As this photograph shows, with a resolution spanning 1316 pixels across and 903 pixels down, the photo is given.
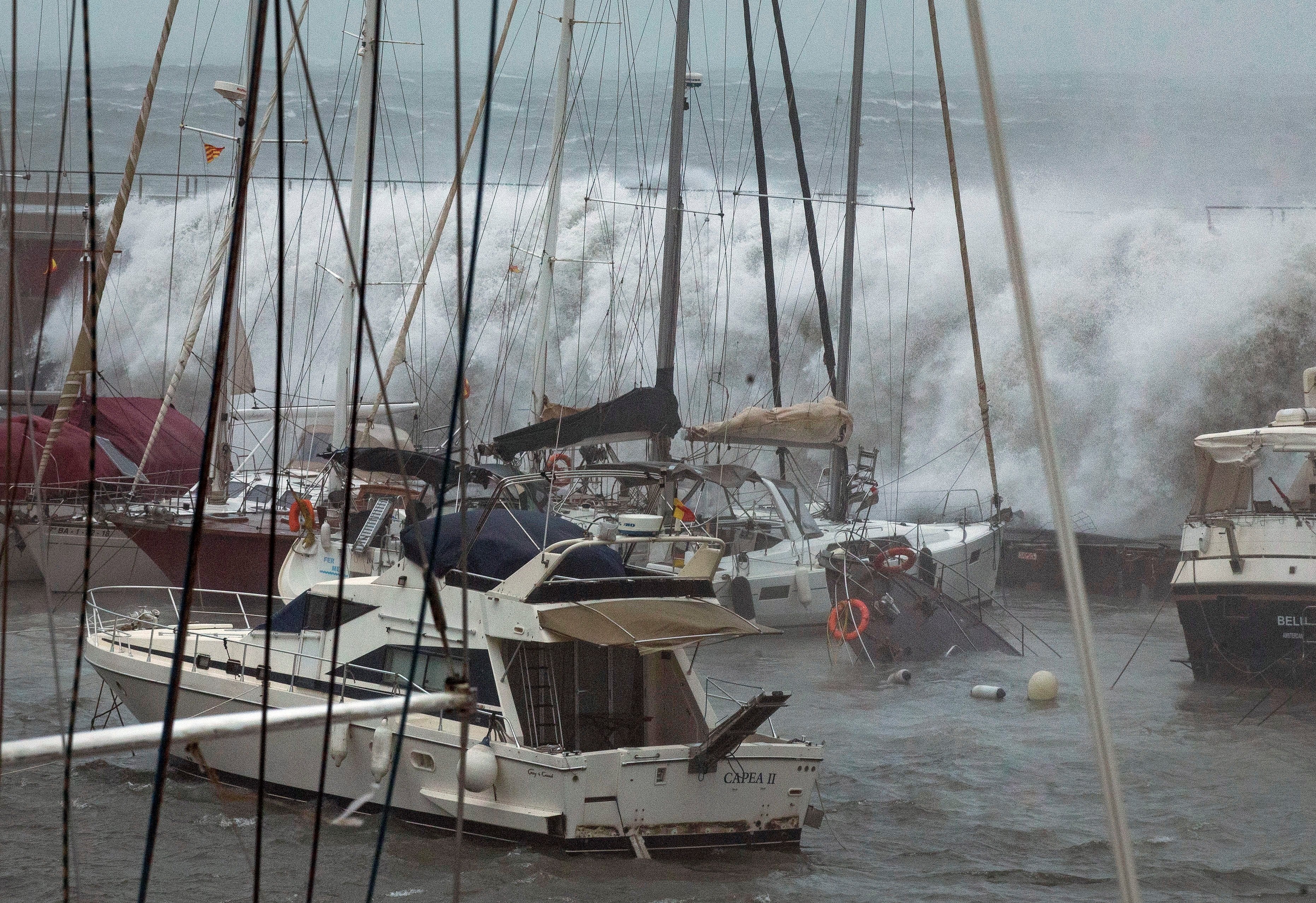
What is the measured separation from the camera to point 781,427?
1867 cm

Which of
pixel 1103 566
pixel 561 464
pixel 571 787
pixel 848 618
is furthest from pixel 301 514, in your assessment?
pixel 1103 566

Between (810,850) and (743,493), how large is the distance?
11.8m

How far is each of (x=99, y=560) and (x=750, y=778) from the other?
1457cm

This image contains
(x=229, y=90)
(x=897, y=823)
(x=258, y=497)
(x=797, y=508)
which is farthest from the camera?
(x=258, y=497)

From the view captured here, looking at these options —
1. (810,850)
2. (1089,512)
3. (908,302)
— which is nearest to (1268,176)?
(908,302)

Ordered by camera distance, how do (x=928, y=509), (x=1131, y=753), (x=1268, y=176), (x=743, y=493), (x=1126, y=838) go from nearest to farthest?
(x=1126, y=838) < (x=1131, y=753) < (x=743, y=493) < (x=928, y=509) < (x=1268, y=176)

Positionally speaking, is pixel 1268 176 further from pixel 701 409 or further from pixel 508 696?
pixel 508 696

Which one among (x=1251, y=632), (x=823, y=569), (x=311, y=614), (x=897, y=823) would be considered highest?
(x=311, y=614)

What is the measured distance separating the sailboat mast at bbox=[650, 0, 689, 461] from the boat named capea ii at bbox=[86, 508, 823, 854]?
8.52 m

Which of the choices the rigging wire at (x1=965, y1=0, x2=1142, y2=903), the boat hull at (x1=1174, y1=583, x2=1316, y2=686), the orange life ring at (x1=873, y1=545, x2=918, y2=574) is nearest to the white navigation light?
the orange life ring at (x1=873, y1=545, x2=918, y2=574)

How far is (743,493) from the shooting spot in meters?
21.2

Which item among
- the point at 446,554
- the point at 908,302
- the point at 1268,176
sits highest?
the point at 1268,176

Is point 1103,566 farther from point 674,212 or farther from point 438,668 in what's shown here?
point 438,668

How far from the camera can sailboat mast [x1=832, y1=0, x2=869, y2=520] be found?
2216cm
